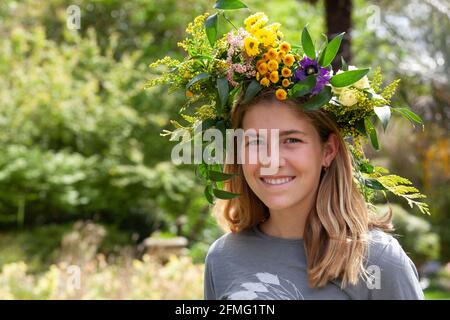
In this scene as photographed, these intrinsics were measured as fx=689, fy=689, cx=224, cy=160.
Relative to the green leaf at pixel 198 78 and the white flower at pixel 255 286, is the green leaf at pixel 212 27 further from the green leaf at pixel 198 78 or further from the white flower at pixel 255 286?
the white flower at pixel 255 286

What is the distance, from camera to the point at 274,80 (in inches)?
91.7

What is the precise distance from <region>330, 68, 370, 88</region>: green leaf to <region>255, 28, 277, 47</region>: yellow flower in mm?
246

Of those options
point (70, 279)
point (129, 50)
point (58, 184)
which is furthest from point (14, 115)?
point (70, 279)

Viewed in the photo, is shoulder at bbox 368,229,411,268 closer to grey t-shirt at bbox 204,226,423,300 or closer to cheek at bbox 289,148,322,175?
grey t-shirt at bbox 204,226,423,300

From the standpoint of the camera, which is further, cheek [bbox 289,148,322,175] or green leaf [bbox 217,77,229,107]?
green leaf [bbox 217,77,229,107]

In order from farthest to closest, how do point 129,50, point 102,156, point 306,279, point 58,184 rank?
point 129,50
point 102,156
point 58,184
point 306,279

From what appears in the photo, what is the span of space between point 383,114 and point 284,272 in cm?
63

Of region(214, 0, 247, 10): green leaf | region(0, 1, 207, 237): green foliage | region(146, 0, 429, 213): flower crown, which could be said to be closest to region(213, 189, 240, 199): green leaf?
region(146, 0, 429, 213): flower crown

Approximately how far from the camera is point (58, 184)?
1111cm

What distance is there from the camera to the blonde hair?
7.01 feet

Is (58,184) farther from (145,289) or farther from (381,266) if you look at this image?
(381,266)

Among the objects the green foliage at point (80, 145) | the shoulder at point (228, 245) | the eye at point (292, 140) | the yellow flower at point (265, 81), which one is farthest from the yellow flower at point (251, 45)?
the green foliage at point (80, 145)
